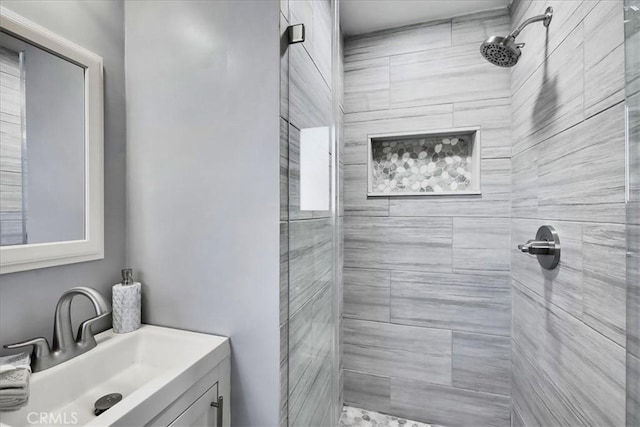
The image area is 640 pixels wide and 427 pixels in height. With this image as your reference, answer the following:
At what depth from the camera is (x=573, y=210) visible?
1021 mm

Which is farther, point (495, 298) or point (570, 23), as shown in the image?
point (495, 298)

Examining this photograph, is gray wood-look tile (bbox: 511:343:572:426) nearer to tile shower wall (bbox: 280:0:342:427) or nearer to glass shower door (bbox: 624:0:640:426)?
glass shower door (bbox: 624:0:640:426)

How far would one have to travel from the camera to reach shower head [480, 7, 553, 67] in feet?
3.84

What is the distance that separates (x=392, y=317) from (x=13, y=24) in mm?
1948

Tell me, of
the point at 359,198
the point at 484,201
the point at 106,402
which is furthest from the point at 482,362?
the point at 106,402

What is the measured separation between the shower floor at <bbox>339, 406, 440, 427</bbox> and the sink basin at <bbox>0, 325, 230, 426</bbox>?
1290 mm

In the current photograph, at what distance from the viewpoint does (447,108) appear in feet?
5.61

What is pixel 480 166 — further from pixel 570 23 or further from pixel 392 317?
pixel 392 317

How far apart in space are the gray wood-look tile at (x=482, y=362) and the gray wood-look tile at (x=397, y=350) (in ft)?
0.19

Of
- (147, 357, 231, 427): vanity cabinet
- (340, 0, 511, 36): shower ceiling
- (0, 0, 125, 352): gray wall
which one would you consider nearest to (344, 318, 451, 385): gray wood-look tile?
(147, 357, 231, 427): vanity cabinet

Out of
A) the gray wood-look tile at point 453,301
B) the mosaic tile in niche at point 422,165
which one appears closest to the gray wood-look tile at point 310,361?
the gray wood-look tile at point 453,301

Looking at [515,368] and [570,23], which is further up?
[570,23]

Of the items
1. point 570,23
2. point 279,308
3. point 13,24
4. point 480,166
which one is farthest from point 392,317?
point 13,24

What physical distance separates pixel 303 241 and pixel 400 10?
1.48m
